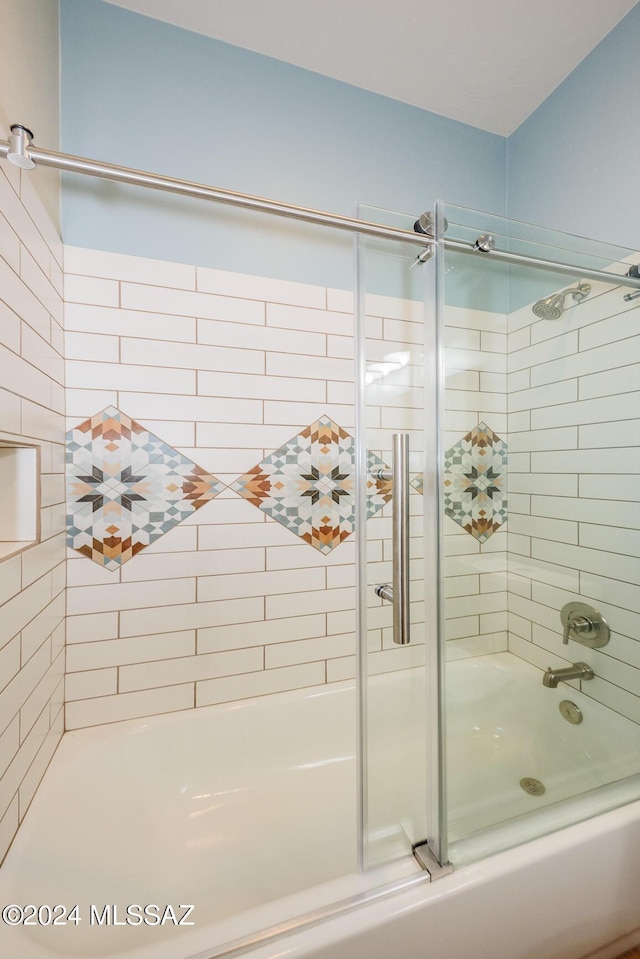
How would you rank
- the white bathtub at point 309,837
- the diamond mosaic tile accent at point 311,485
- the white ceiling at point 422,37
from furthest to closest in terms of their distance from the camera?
the diamond mosaic tile accent at point 311,485
the white ceiling at point 422,37
the white bathtub at point 309,837

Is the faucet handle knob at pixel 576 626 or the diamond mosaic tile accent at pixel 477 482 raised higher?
the diamond mosaic tile accent at pixel 477 482

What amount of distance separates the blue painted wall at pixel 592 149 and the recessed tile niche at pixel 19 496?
184 centimetres

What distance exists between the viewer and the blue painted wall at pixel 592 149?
124cm

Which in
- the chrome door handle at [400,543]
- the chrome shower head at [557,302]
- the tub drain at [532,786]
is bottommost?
the tub drain at [532,786]

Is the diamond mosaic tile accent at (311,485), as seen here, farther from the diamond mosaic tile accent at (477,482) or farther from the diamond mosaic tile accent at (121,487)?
the diamond mosaic tile accent at (477,482)

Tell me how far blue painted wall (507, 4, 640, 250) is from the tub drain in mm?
1567

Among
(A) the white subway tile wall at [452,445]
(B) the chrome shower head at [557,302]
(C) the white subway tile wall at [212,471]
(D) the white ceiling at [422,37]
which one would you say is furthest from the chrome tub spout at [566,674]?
(D) the white ceiling at [422,37]

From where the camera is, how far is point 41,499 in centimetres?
99

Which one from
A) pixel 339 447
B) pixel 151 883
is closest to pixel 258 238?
pixel 339 447

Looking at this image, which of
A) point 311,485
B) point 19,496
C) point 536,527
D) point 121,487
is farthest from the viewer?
point 311,485

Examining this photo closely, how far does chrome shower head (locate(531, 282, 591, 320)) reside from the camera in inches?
43.6

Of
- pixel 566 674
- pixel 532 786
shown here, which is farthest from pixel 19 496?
pixel 566 674

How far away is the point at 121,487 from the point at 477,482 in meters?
1.07

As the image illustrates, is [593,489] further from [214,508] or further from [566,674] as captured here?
[214,508]
